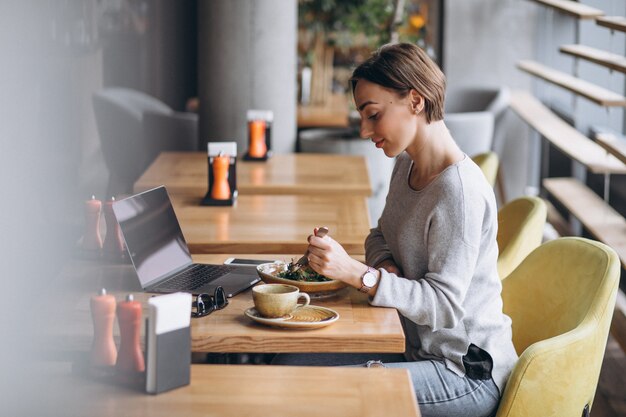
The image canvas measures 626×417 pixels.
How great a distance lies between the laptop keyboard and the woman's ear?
0.71m

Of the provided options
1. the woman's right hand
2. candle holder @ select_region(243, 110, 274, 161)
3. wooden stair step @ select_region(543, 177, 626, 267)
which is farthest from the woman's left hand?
candle holder @ select_region(243, 110, 274, 161)

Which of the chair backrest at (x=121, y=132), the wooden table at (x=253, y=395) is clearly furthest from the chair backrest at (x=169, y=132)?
the wooden table at (x=253, y=395)

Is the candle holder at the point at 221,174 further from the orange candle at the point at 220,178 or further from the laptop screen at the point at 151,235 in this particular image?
the laptop screen at the point at 151,235

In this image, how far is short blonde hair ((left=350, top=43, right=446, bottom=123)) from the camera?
233cm

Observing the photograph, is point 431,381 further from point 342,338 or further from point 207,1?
point 207,1

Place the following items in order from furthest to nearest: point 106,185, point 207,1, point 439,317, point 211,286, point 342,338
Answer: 1. point 207,1
2. point 106,185
3. point 211,286
4. point 439,317
5. point 342,338

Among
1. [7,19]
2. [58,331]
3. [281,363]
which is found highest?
[7,19]

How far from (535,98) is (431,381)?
5.53 m

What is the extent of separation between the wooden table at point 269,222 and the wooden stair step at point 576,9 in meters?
1.61

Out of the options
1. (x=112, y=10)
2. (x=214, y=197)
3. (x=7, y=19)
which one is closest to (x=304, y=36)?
(x=112, y=10)

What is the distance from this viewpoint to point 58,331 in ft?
6.93

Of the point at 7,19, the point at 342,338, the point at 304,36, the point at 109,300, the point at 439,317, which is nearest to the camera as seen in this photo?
the point at 109,300

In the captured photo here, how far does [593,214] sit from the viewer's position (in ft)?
13.8

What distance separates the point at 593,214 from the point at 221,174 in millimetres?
1776
